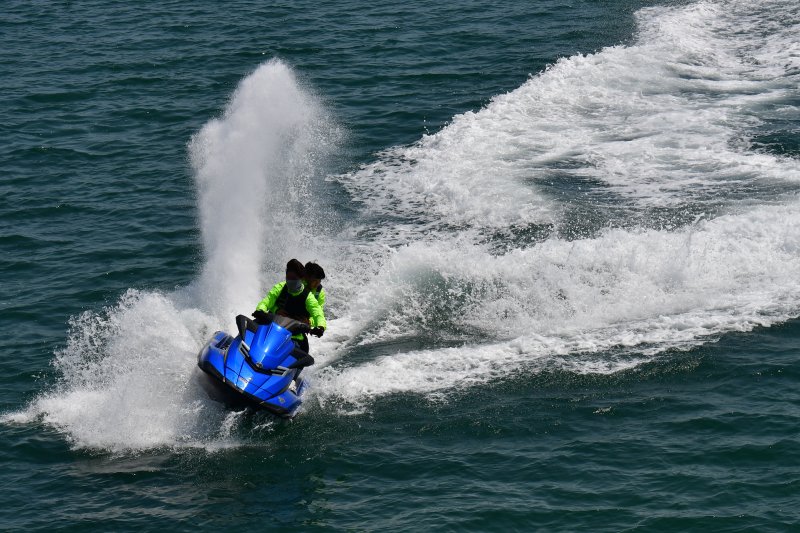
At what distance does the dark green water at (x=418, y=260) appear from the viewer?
47.4 ft

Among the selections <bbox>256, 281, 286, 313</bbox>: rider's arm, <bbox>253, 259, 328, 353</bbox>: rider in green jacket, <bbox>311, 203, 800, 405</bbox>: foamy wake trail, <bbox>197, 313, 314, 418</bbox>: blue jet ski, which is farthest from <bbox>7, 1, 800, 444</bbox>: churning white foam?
<bbox>256, 281, 286, 313</bbox>: rider's arm

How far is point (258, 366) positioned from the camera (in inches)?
614

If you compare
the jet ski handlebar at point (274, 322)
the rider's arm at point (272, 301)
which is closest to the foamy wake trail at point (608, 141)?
the rider's arm at point (272, 301)

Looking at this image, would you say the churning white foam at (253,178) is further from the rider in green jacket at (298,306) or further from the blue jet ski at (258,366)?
the blue jet ski at (258,366)

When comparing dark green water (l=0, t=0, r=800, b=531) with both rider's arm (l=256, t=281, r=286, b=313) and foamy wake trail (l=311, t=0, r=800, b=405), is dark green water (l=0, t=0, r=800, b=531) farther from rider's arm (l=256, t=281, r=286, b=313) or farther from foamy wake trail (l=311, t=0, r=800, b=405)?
rider's arm (l=256, t=281, r=286, b=313)

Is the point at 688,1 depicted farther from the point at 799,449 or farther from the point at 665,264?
the point at 799,449

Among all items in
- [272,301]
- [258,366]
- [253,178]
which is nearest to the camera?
[258,366]

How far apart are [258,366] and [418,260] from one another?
557cm

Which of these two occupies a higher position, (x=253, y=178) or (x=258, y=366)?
(x=253, y=178)

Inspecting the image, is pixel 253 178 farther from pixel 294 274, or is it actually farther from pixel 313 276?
pixel 294 274

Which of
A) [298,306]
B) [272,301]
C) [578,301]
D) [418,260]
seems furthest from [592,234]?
[272,301]

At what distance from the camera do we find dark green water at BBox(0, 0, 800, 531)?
569 inches

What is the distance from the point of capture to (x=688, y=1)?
3638 centimetres

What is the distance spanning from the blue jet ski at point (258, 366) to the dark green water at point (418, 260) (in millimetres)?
488
